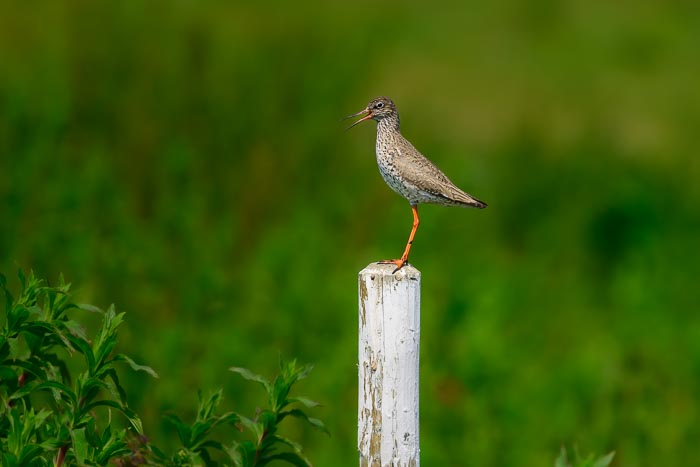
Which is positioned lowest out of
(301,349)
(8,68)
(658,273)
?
(301,349)

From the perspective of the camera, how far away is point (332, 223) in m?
14.8

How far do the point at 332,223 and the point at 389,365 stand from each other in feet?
31.2

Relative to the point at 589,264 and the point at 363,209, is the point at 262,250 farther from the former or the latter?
the point at 589,264

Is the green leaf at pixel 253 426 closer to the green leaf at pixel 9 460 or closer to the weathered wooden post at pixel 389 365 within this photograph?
the weathered wooden post at pixel 389 365

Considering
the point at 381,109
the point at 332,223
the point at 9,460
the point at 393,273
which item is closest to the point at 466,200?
the point at 381,109

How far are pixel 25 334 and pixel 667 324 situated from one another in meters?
9.65

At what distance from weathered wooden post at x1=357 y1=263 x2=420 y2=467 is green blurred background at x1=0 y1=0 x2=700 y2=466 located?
11.1 feet

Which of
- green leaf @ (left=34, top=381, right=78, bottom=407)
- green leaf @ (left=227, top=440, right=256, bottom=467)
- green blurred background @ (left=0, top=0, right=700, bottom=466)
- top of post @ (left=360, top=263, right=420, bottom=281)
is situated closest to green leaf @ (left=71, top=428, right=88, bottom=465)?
green leaf @ (left=34, top=381, right=78, bottom=407)

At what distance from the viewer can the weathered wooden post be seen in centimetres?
529

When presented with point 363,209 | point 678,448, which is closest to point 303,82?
point 363,209

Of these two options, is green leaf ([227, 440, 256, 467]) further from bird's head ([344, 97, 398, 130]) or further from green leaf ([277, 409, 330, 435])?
bird's head ([344, 97, 398, 130])

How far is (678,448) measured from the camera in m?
11.7

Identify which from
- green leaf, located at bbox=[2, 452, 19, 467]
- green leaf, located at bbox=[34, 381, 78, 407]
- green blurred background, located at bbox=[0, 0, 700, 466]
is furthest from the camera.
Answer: green blurred background, located at bbox=[0, 0, 700, 466]

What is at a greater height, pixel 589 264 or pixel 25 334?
pixel 589 264
